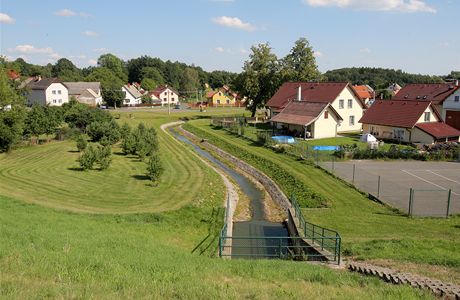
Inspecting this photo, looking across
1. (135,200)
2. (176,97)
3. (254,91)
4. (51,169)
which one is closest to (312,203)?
(135,200)

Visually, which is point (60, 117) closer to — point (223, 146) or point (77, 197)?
point (223, 146)

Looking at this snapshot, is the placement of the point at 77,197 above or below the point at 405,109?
below

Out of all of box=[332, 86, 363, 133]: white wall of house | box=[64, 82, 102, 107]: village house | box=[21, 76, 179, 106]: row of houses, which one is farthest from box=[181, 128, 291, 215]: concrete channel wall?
box=[64, 82, 102, 107]: village house

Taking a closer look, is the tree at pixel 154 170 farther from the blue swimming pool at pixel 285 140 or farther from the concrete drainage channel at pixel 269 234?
the blue swimming pool at pixel 285 140

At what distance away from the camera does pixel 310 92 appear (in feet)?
199

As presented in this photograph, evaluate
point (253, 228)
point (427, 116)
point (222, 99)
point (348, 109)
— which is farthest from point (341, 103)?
point (222, 99)

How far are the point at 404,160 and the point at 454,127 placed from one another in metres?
17.1

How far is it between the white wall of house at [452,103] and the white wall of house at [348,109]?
9961 millimetres

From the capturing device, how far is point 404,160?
121 ft

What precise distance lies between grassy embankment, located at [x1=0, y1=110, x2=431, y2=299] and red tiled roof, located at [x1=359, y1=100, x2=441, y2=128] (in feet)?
81.0

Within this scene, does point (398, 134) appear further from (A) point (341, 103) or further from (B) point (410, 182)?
(B) point (410, 182)

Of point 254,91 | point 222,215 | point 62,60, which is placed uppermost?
point 62,60

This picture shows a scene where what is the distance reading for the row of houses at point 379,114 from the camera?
150ft

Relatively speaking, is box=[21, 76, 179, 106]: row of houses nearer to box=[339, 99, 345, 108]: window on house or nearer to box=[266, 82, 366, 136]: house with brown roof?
box=[266, 82, 366, 136]: house with brown roof
